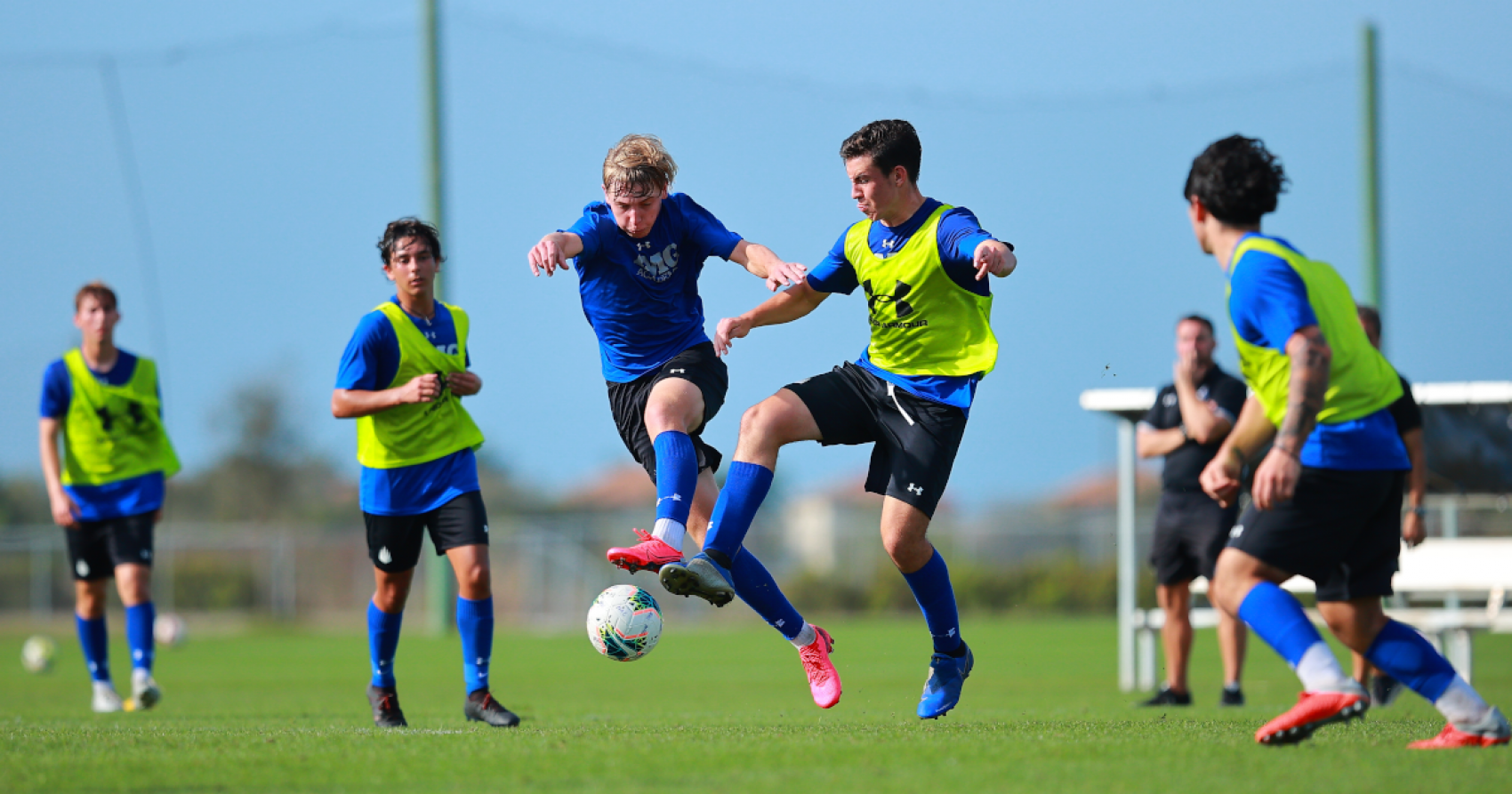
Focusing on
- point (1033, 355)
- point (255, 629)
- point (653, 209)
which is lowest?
point (255, 629)

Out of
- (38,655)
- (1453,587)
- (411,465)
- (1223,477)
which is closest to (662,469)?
(411,465)

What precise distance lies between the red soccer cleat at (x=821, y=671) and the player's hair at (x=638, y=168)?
2096mm

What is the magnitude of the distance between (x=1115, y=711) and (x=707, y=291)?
3225 mm

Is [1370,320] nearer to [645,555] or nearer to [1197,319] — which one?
[1197,319]

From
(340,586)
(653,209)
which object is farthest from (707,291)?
(340,586)

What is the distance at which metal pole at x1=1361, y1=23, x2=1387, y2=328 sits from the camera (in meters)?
18.4

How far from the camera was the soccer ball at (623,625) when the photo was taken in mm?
6199

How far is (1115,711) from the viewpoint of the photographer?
7703 mm

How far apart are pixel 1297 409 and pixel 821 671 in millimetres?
2795

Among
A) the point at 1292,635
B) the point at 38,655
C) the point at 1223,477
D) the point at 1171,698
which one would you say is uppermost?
the point at 1223,477

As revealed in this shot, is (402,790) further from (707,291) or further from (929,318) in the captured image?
(707,291)

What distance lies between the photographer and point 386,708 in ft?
22.1

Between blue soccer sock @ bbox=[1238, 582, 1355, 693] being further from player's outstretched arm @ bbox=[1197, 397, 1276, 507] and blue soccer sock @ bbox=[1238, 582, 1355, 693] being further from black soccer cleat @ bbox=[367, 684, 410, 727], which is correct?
black soccer cleat @ bbox=[367, 684, 410, 727]

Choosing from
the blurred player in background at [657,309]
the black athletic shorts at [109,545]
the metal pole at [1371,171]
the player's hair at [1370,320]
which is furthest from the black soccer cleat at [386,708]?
the metal pole at [1371,171]
